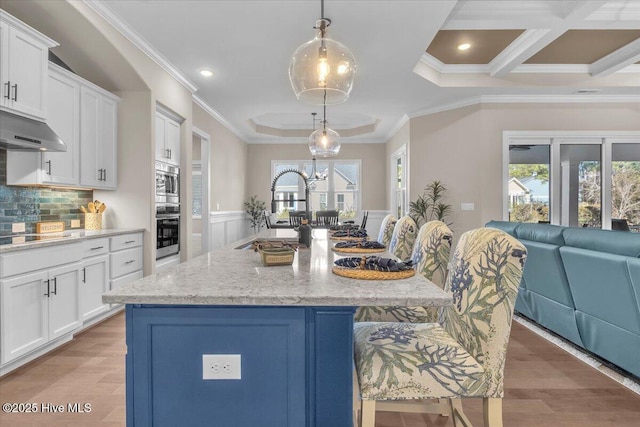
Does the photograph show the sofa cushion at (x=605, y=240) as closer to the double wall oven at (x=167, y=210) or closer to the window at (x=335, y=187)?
the double wall oven at (x=167, y=210)

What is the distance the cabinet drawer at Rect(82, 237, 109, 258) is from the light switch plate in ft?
1.60

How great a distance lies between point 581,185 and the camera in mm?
5582

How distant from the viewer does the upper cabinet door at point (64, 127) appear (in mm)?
2949

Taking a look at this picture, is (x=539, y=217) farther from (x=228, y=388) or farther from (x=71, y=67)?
(x=71, y=67)

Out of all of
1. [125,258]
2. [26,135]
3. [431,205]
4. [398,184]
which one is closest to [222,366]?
[26,135]

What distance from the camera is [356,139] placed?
8672mm

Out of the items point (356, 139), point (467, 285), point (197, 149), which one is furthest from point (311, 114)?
point (467, 285)

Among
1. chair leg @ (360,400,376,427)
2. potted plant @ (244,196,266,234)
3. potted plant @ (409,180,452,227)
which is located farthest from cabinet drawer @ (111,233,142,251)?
potted plant @ (244,196,266,234)

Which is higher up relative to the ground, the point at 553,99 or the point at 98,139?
the point at 553,99

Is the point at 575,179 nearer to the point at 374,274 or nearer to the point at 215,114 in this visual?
the point at 374,274

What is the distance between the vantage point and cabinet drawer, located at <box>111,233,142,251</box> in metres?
3.40

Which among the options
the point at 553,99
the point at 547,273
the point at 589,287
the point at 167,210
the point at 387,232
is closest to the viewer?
the point at 589,287

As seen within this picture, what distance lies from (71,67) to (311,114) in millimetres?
4208

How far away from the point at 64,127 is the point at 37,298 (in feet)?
4.93
